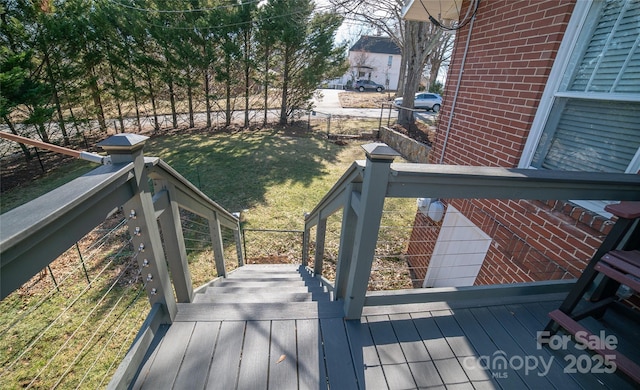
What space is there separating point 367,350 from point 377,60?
38.6 metres

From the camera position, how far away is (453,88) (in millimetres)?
3320

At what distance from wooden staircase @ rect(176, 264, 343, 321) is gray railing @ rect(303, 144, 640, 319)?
0.29 m


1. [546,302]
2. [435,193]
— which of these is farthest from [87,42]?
[546,302]

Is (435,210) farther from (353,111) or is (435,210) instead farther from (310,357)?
(353,111)

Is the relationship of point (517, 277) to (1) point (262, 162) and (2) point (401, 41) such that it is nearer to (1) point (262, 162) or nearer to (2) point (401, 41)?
(1) point (262, 162)

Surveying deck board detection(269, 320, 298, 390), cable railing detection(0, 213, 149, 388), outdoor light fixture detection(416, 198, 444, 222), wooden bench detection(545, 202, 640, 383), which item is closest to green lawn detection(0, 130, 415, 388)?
cable railing detection(0, 213, 149, 388)

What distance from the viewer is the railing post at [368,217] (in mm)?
1290

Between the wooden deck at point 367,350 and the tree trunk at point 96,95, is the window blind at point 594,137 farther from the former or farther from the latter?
the tree trunk at point 96,95

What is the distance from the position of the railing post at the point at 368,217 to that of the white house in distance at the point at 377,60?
35.4 metres

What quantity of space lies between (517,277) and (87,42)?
12.9m

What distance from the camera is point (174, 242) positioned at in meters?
1.71

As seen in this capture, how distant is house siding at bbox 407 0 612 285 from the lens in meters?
2.08

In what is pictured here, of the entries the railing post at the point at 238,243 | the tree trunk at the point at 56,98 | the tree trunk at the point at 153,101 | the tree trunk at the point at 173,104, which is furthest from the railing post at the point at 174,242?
the tree trunk at the point at 153,101

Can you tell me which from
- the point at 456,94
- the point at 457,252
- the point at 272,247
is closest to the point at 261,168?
the point at 272,247
